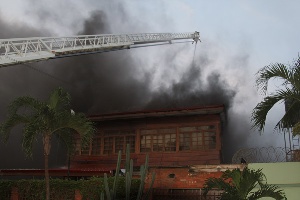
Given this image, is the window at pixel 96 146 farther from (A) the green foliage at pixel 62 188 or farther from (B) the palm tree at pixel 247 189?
(B) the palm tree at pixel 247 189

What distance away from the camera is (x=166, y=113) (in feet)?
72.4

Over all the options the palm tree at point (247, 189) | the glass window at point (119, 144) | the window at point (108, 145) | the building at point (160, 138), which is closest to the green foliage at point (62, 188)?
the building at point (160, 138)

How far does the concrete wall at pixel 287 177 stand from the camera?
1534cm

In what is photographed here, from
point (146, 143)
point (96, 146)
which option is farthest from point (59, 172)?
point (146, 143)

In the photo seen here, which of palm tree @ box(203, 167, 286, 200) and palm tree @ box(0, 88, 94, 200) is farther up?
palm tree @ box(0, 88, 94, 200)

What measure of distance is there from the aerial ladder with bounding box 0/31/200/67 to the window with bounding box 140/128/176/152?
8.16m

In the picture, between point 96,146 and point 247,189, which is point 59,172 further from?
point 247,189

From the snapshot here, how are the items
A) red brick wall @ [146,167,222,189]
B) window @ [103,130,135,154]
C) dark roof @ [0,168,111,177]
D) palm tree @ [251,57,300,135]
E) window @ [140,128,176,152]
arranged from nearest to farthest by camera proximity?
1. palm tree @ [251,57,300,135]
2. red brick wall @ [146,167,222,189]
3. dark roof @ [0,168,111,177]
4. window @ [140,128,176,152]
5. window @ [103,130,135,154]

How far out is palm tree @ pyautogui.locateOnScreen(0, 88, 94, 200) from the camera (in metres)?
15.0

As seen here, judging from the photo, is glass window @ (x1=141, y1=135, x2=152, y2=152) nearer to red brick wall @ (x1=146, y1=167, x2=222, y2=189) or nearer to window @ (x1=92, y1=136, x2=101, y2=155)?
window @ (x1=92, y1=136, x2=101, y2=155)

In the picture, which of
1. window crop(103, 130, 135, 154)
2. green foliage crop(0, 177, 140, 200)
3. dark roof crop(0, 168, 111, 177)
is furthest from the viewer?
window crop(103, 130, 135, 154)

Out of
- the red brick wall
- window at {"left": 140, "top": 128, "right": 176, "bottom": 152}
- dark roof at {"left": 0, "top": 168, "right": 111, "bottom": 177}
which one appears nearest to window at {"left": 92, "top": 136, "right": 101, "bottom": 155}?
window at {"left": 140, "top": 128, "right": 176, "bottom": 152}

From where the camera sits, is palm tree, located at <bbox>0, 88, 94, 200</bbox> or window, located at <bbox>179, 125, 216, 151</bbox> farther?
window, located at <bbox>179, 125, 216, 151</bbox>

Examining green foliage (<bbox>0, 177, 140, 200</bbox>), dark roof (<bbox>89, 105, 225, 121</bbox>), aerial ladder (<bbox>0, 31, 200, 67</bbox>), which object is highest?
aerial ladder (<bbox>0, 31, 200, 67</bbox>)
